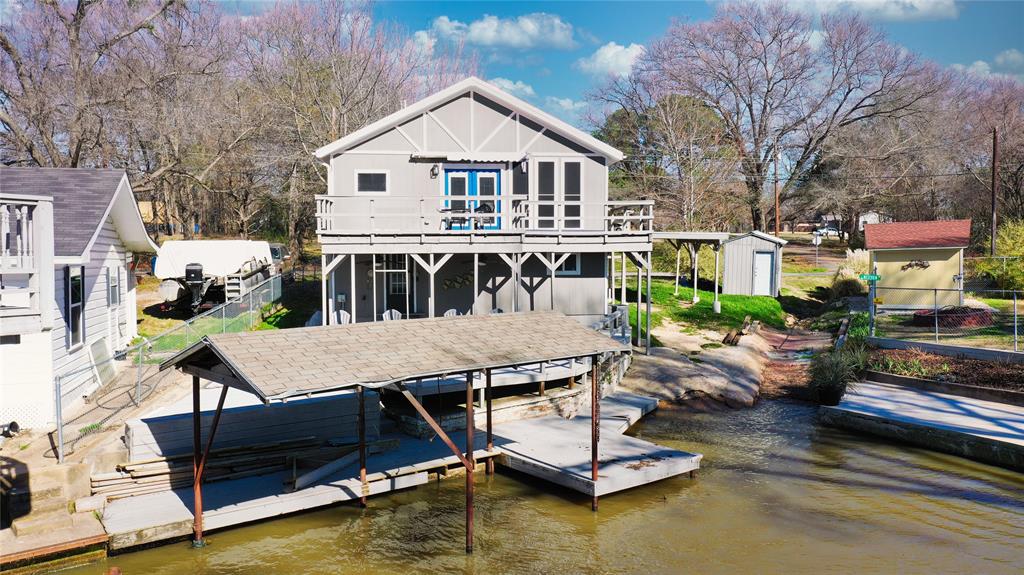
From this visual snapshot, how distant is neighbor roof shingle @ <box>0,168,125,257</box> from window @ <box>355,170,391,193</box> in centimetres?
661

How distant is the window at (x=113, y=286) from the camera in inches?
703

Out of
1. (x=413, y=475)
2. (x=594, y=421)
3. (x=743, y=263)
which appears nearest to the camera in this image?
(x=594, y=421)

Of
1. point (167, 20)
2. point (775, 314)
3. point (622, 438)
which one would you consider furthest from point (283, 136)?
point (622, 438)

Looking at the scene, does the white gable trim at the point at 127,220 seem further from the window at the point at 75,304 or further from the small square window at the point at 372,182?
the small square window at the point at 372,182

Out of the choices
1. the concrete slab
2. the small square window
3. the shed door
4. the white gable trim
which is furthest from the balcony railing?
the shed door

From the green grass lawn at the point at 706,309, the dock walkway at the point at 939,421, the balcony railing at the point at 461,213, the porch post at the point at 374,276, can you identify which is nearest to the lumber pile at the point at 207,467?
the porch post at the point at 374,276

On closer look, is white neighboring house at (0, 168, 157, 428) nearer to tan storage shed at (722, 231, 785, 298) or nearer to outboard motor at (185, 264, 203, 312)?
outboard motor at (185, 264, 203, 312)

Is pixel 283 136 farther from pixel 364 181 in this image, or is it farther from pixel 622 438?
pixel 622 438

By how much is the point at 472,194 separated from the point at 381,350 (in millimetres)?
12374

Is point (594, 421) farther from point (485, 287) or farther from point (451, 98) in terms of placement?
point (451, 98)

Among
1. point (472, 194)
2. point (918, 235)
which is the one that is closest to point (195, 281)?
point (472, 194)

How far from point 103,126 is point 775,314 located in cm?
2857

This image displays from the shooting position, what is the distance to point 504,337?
39.4ft

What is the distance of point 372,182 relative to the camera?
21.8 m
